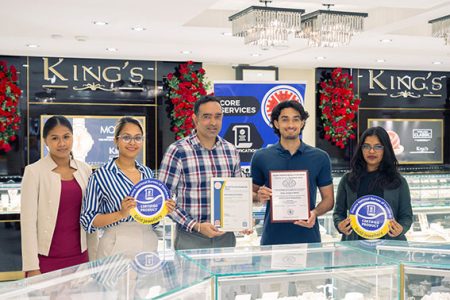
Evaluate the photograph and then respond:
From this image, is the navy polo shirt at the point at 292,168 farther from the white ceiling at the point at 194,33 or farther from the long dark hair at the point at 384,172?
the white ceiling at the point at 194,33

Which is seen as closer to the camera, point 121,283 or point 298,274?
point 121,283

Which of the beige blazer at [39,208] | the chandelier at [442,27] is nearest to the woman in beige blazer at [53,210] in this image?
the beige blazer at [39,208]

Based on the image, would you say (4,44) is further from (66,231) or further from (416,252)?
(416,252)

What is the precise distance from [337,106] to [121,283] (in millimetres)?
8602

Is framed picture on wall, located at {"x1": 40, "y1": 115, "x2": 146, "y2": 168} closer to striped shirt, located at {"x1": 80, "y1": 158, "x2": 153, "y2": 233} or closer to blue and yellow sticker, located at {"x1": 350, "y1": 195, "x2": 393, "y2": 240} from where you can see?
striped shirt, located at {"x1": 80, "y1": 158, "x2": 153, "y2": 233}

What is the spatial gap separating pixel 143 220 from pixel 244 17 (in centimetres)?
321

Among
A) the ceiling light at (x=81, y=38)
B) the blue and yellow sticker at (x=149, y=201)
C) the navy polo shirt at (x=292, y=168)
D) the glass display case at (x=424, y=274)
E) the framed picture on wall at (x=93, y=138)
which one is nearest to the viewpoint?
the glass display case at (x=424, y=274)

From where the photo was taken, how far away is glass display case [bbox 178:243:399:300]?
2.20 meters

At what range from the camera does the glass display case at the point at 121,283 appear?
1.94 metres

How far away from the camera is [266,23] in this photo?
18.6 feet

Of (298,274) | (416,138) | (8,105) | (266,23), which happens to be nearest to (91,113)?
(8,105)

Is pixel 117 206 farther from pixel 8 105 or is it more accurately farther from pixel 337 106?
pixel 337 106

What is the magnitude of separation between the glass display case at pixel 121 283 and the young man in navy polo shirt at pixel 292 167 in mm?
1279

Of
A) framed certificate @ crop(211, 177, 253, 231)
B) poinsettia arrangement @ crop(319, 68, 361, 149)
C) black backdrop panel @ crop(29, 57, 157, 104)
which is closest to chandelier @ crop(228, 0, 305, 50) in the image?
framed certificate @ crop(211, 177, 253, 231)
